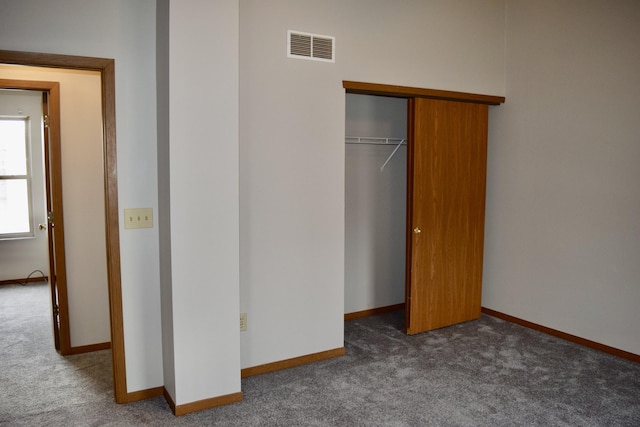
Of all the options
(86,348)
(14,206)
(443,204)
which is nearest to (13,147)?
(14,206)

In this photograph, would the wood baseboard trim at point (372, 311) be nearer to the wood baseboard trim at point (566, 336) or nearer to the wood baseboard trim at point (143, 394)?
the wood baseboard trim at point (566, 336)

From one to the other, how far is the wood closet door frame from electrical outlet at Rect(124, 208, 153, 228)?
1.93 metres

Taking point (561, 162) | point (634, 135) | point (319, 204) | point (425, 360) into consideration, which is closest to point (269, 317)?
point (319, 204)

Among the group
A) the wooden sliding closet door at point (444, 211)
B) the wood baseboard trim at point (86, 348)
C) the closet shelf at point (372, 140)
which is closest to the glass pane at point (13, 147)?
the wood baseboard trim at point (86, 348)

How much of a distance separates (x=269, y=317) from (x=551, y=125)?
2.71 m

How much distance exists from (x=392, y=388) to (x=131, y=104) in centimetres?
231

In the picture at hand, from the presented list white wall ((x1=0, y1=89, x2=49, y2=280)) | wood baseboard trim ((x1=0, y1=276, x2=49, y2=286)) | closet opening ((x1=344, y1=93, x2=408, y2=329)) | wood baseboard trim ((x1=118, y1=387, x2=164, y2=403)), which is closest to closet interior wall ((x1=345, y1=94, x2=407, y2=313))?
closet opening ((x1=344, y1=93, x2=408, y2=329))

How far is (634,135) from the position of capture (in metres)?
3.30

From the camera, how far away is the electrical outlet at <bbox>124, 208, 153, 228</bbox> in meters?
2.71

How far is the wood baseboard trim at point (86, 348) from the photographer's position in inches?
139

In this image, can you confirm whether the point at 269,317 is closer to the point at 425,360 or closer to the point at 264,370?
the point at 264,370

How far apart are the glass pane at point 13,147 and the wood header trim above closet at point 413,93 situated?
457 cm

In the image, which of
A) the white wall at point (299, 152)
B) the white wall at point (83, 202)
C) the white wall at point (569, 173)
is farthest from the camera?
the white wall at point (83, 202)

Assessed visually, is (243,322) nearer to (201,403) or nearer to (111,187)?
(201,403)
